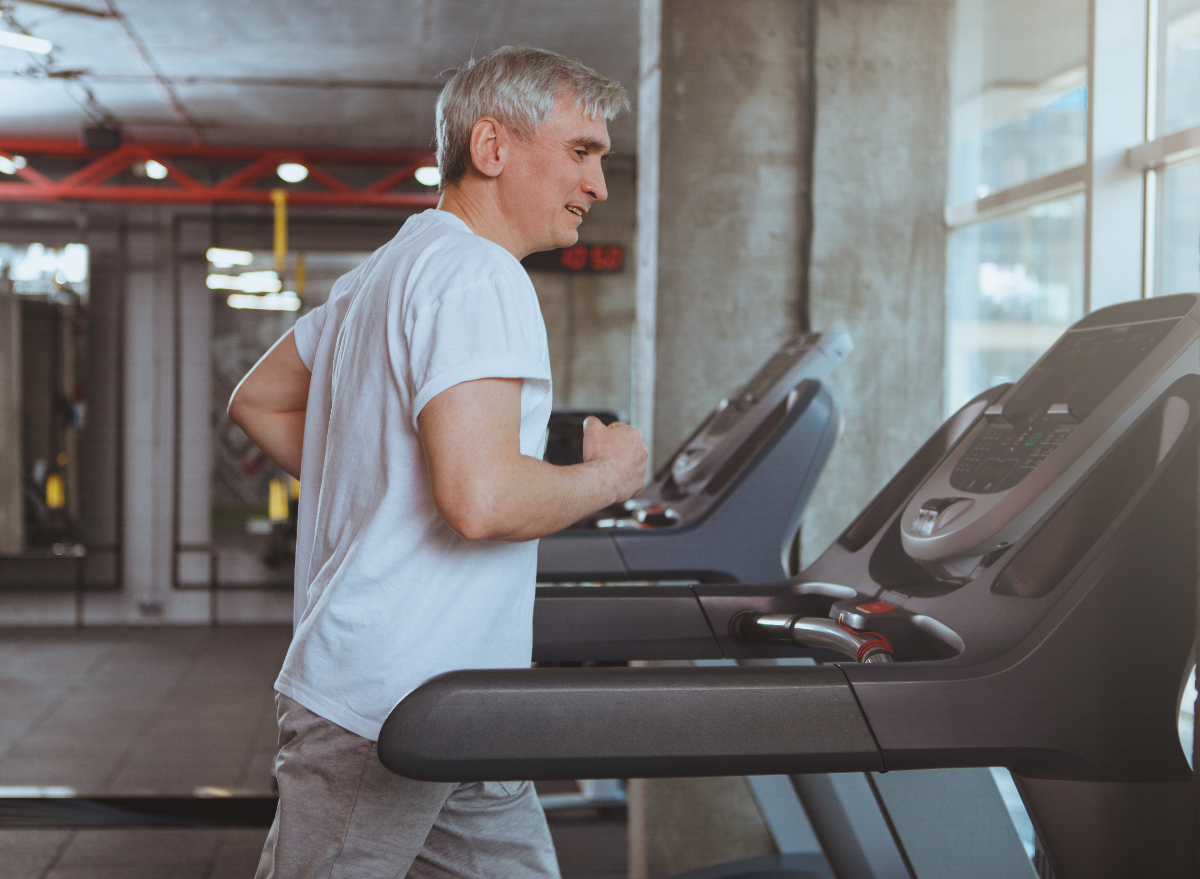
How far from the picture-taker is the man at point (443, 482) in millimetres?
900

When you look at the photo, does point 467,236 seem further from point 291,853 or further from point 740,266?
point 740,266

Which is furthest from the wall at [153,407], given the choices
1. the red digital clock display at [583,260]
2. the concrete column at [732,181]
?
the concrete column at [732,181]

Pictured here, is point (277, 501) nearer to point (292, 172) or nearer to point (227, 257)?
point (227, 257)

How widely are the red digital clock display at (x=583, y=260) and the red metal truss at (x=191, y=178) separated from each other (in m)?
0.75

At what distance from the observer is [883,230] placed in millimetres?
2604

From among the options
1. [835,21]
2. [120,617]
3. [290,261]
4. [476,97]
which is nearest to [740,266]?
[835,21]

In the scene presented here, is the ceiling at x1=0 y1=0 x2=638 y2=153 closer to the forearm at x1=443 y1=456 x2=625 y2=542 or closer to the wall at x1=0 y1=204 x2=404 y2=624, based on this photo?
the wall at x1=0 y1=204 x2=404 y2=624

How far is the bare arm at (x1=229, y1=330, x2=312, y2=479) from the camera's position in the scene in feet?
4.07

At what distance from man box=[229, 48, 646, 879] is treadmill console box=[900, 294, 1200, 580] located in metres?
0.48

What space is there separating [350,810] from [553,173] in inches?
25.3

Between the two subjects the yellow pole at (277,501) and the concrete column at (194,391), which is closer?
the yellow pole at (277,501)

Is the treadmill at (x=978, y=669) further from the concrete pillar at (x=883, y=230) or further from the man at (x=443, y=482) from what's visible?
the concrete pillar at (x=883, y=230)

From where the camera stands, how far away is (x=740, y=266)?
Result: 268cm

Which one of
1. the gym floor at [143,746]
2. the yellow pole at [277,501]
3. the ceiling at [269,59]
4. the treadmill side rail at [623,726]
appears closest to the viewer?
the treadmill side rail at [623,726]
